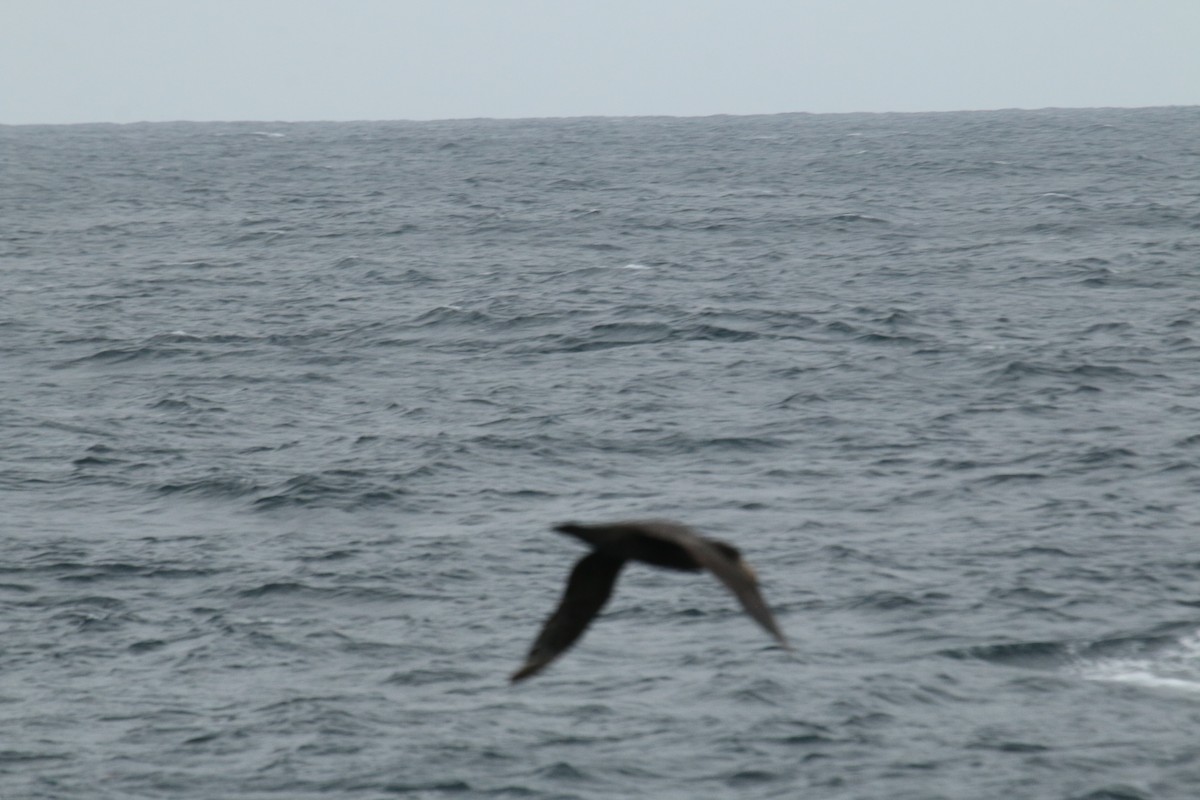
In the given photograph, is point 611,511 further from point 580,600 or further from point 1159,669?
point 580,600

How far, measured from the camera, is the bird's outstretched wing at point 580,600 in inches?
400

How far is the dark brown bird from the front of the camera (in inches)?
360

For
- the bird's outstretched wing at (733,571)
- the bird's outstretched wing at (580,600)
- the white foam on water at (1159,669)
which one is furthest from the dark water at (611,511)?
the bird's outstretched wing at (733,571)

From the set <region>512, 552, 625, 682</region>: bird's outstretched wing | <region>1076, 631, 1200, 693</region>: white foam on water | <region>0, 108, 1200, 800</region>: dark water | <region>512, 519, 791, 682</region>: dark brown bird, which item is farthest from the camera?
<region>1076, 631, 1200, 693</region>: white foam on water

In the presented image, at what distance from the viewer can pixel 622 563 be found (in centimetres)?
1025

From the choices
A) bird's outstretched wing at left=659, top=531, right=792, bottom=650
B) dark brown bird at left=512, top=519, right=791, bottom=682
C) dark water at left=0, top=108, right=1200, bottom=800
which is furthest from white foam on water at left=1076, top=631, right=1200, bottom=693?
bird's outstretched wing at left=659, top=531, right=792, bottom=650

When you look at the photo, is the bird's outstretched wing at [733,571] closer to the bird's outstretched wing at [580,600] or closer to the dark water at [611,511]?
the bird's outstretched wing at [580,600]

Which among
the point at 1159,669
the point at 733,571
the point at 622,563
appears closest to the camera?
the point at 733,571

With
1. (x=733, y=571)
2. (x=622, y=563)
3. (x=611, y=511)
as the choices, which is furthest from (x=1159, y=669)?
(x=733, y=571)

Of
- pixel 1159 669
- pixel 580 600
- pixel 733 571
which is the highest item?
pixel 733 571

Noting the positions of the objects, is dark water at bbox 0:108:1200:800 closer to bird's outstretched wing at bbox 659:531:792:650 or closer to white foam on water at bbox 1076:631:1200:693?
white foam on water at bbox 1076:631:1200:693

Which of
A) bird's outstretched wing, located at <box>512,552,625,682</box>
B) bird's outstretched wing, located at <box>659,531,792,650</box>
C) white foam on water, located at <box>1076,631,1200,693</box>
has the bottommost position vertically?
white foam on water, located at <box>1076,631,1200,693</box>

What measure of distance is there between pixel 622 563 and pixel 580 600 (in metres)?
0.33

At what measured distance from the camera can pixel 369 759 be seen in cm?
2092
